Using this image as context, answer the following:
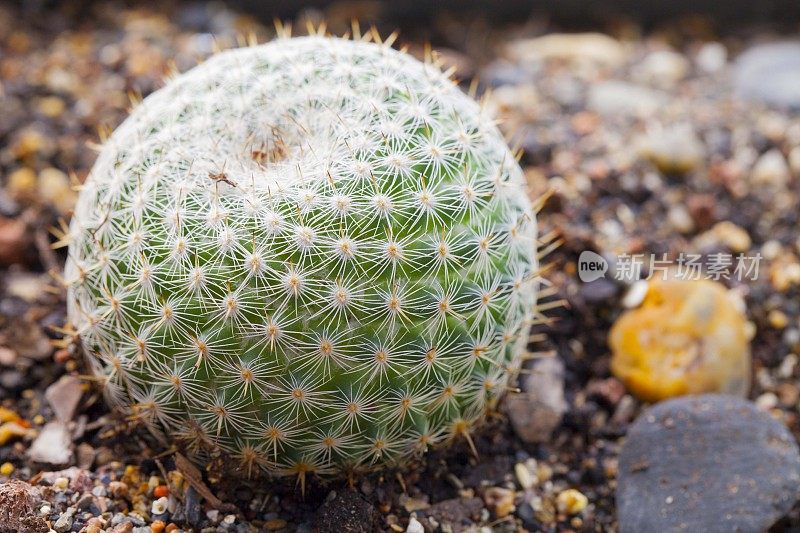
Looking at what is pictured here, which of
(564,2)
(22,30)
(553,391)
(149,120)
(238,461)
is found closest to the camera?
(238,461)

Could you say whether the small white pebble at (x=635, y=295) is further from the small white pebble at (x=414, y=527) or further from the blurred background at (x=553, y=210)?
the small white pebble at (x=414, y=527)

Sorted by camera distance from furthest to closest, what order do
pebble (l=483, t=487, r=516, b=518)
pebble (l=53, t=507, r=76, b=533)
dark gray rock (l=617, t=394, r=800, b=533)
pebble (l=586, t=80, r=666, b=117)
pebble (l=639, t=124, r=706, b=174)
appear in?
1. pebble (l=586, t=80, r=666, b=117)
2. pebble (l=639, t=124, r=706, b=174)
3. pebble (l=483, t=487, r=516, b=518)
4. dark gray rock (l=617, t=394, r=800, b=533)
5. pebble (l=53, t=507, r=76, b=533)

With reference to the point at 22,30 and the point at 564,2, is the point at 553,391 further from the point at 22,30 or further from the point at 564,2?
the point at 22,30

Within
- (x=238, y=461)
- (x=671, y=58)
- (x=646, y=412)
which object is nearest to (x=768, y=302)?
(x=646, y=412)

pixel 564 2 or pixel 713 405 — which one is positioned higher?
pixel 564 2

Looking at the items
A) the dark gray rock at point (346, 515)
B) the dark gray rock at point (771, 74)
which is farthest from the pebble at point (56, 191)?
the dark gray rock at point (771, 74)

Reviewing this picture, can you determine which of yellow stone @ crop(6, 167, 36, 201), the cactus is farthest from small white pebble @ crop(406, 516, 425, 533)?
yellow stone @ crop(6, 167, 36, 201)
